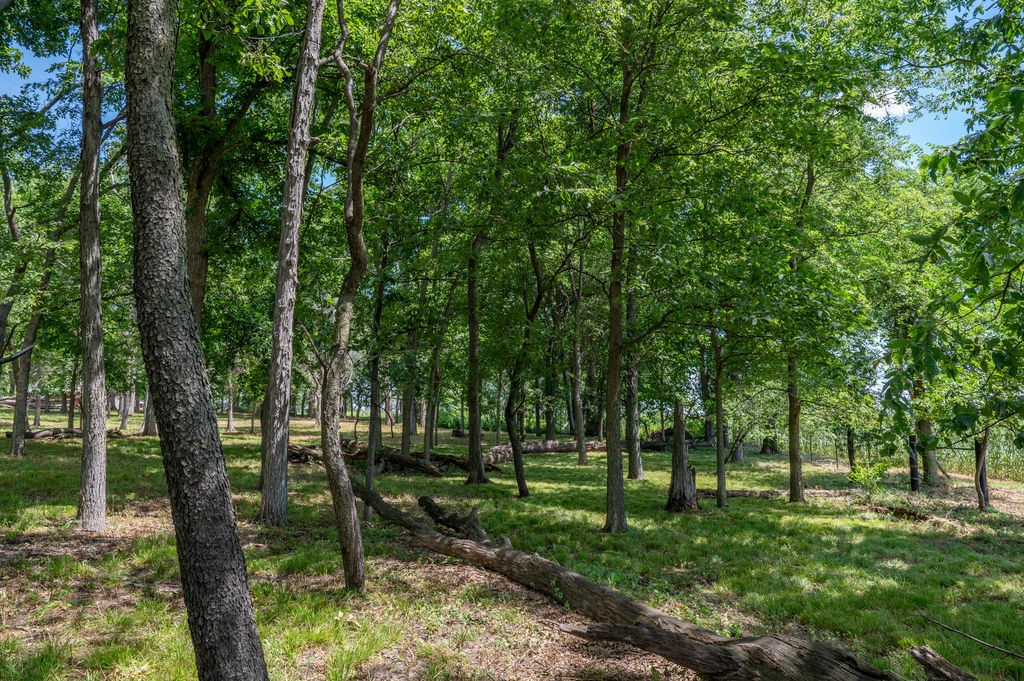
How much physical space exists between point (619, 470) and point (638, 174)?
5.79 metres

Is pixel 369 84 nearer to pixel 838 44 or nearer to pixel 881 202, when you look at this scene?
pixel 838 44

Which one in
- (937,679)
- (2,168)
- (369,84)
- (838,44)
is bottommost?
(937,679)

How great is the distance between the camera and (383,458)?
61.1 ft

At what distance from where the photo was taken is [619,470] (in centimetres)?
1072

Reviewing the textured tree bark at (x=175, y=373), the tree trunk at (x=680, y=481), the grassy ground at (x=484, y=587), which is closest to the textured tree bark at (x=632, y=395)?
the tree trunk at (x=680, y=481)

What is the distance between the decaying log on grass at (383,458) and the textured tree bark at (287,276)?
8953 millimetres

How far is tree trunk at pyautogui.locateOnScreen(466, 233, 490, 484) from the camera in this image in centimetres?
1396

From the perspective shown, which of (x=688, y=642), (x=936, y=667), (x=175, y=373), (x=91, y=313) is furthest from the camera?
(x=91, y=313)

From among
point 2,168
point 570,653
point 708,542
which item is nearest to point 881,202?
point 708,542

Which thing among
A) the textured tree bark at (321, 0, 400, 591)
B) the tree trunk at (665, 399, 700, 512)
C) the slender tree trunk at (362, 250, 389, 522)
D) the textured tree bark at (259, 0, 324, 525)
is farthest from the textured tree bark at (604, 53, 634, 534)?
the textured tree bark at (321, 0, 400, 591)

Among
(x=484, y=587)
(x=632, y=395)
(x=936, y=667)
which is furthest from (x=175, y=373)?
(x=632, y=395)

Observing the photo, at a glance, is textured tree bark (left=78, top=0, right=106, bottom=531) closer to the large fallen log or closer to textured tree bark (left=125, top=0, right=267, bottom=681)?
the large fallen log

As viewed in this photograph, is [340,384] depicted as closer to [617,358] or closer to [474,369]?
[617,358]

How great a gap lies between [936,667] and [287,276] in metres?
8.44
